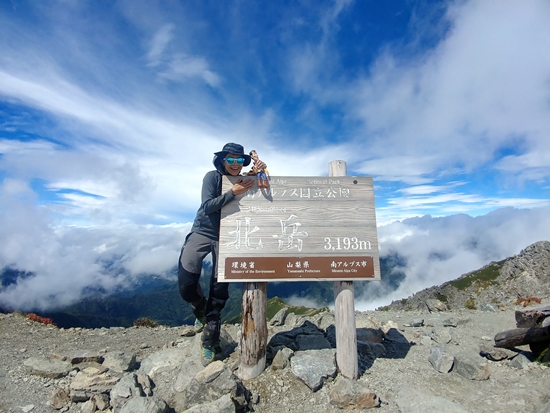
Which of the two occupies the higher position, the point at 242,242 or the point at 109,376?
the point at 242,242

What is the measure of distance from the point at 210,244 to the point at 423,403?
16.5 feet

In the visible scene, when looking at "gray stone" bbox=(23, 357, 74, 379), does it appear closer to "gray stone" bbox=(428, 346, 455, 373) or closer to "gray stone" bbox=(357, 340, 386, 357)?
"gray stone" bbox=(357, 340, 386, 357)

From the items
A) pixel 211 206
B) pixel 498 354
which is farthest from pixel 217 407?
pixel 498 354

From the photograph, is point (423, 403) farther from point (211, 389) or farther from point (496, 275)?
point (496, 275)

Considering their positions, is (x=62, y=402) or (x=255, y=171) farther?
(x=255, y=171)

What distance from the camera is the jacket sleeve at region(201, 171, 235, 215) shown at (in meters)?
6.19

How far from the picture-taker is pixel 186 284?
20.7 ft

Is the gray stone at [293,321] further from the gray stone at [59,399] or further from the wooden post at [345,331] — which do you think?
the gray stone at [59,399]

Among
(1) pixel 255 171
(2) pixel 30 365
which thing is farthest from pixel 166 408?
(1) pixel 255 171

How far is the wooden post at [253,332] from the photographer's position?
20.1 feet

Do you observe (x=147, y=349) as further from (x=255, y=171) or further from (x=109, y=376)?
(x=255, y=171)

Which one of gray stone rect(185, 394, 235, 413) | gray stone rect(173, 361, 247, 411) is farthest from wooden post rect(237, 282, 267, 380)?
gray stone rect(185, 394, 235, 413)

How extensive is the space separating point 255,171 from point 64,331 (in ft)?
32.9

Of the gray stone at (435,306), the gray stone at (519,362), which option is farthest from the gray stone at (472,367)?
the gray stone at (435,306)
